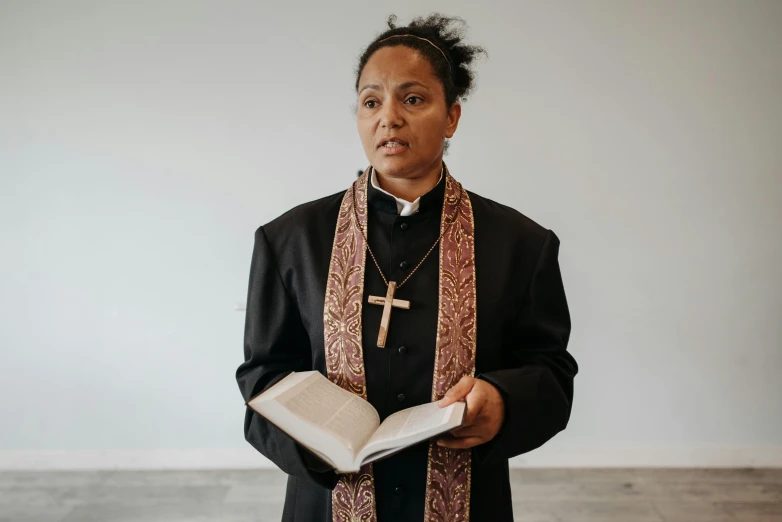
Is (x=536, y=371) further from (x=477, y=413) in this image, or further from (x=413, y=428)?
(x=413, y=428)

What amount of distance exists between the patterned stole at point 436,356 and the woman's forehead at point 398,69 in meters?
0.34

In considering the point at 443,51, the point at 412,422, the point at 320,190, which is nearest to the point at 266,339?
the point at 412,422

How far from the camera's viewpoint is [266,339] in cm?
121

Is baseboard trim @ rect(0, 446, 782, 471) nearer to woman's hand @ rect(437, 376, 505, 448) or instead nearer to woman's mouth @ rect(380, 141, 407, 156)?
woman's hand @ rect(437, 376, 505, 448)

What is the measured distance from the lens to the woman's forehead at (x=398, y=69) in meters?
1.16

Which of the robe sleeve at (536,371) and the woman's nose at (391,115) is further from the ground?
the woman's nose at (391,115)

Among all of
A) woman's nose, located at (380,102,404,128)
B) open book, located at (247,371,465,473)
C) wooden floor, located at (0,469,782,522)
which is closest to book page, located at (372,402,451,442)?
open book, located at (247,371,465,473)

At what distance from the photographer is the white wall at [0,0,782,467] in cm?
297

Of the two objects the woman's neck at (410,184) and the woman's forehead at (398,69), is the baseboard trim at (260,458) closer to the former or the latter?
the woman's neck at (410,184)

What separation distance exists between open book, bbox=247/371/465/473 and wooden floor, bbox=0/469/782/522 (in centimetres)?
199


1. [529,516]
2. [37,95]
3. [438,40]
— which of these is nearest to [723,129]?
[529,516]

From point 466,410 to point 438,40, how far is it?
2.53 ft

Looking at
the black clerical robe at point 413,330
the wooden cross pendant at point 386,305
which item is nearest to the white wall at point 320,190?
the black clerical robe at point 413,330

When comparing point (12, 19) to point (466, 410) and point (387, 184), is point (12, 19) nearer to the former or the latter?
point (387, 184)
